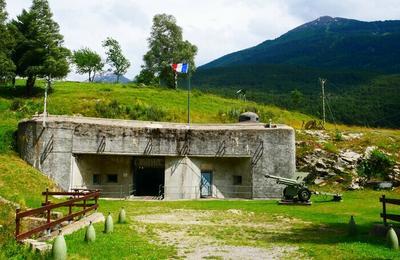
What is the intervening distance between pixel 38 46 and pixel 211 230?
42925 millimetres

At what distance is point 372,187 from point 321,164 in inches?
190

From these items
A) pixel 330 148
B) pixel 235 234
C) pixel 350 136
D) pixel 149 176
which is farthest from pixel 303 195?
pixel 350 136

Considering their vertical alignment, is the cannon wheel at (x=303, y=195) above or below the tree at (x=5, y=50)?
below

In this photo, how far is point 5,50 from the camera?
50812 millimetres

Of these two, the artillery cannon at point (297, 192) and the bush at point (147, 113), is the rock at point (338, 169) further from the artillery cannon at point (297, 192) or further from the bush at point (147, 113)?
the bush at point (147, 113)

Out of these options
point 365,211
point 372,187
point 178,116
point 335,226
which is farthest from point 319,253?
point 178,116

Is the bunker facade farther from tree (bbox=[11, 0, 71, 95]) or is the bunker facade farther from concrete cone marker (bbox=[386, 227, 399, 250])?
concrete cone marker (bbox=[386, 227, 399, 250])

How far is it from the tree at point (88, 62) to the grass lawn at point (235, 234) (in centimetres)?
6715

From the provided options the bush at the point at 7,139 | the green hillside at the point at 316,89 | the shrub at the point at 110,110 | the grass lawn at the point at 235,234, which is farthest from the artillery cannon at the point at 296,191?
the green hillside at the point at 316,89

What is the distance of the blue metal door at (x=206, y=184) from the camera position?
124 feet

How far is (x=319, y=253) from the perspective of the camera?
13508 mm

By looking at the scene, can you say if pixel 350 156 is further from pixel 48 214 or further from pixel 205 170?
pixel 48 214

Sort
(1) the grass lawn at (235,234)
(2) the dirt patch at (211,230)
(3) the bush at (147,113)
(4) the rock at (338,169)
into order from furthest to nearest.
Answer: (3) the bush at (147,113) < (4) the rock at (338,169) < (2) the dirt patch at (211,230) < (1) the grass lawn at (235,234)

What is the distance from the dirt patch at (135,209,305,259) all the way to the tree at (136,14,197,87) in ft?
158
